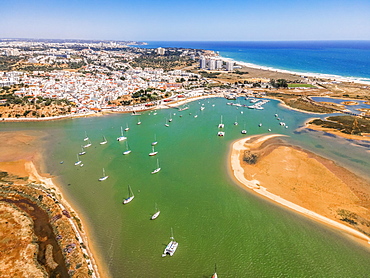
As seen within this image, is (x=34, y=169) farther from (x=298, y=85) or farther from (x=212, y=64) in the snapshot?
(x=212, y=64)

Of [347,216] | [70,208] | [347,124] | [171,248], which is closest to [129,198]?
[70,208]

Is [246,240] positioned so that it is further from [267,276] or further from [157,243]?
[157,243]

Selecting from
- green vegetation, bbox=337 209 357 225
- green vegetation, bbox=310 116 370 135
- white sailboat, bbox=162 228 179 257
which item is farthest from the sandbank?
white sailboat, bbox=162 228 179 257

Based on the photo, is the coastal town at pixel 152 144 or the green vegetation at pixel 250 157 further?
the green vegetation at pixel 250 157

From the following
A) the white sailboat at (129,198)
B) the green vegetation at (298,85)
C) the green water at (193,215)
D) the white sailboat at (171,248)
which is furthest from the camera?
the green vegetation at (298,85)

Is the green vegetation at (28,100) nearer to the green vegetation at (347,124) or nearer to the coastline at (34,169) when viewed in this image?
the coastline at (34,169)

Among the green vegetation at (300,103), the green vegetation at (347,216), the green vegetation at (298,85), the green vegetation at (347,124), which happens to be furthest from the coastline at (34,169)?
the green vegetation at (298,85)

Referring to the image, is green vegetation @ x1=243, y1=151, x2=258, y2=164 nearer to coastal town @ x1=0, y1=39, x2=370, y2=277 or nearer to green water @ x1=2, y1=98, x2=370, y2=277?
coastal town @ x1=0, y1=39, x2=370, y2=277

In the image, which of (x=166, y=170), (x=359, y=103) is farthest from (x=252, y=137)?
(x=359, y=103)
